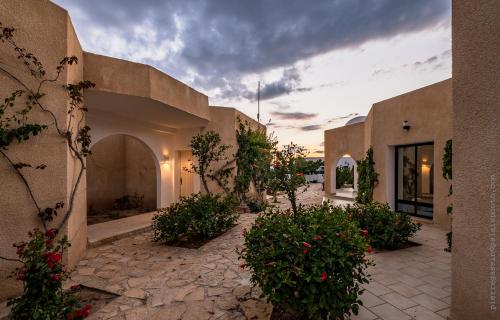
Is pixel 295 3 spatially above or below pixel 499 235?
above

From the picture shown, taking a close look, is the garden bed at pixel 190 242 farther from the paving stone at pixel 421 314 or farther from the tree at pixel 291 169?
the paving stone at pixel 421 314

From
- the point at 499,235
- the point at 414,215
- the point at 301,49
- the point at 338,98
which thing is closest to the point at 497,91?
the point at 499,235

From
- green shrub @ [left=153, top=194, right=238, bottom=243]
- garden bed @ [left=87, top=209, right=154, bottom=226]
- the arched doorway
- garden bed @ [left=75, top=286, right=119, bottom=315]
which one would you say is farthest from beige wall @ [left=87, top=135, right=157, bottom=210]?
garden bed @ [left=75, top=286, right=119, bottom=315]

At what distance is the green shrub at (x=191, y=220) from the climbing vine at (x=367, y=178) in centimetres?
644

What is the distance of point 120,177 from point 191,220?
715 centimetres

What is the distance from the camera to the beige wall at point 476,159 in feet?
7.39

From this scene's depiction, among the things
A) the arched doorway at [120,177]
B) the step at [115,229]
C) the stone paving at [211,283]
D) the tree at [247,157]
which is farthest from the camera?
the arched doorway at [120,177]

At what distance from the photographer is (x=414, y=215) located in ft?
26.8

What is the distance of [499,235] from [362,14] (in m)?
7.05

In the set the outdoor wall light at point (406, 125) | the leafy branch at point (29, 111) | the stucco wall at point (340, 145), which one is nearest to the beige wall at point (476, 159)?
the leafy branch at point (29, 111)

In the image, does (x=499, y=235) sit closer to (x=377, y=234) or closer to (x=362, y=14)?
(x=377, y=234)

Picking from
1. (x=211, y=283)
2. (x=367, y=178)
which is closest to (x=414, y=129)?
(x=367, y=178)

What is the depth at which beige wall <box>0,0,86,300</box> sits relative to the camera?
141 inches

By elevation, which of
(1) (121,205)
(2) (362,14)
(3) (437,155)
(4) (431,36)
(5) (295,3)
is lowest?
(1) (121,205)
